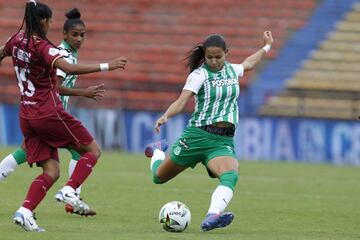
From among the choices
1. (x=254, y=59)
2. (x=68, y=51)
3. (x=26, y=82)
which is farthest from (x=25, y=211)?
(x=254, y=59)

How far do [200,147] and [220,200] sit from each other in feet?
2.43

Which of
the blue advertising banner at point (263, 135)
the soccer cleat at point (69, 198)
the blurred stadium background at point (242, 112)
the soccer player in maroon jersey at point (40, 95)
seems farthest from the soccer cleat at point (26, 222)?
the blue advertising banner at point (263, 135)

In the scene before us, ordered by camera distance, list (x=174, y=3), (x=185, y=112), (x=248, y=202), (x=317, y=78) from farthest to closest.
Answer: (x=174, y=3) → (x=317, y=78) → (x=185, y=112) → (x=248, y=202)

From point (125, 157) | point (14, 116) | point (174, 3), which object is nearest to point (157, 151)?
point (125, 157)

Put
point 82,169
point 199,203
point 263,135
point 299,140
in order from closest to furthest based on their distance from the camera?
point 82,169, point 199,203, point 299,140, point 263,135

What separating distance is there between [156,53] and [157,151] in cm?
1770

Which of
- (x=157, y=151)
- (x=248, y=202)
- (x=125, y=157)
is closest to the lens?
(x=157, y=151)

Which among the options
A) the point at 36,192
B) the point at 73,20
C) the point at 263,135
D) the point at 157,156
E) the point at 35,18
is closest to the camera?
the point at 36,192

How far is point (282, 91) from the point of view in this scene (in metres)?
25.4

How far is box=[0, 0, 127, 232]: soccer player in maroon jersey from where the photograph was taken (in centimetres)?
888

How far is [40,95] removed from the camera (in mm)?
9227

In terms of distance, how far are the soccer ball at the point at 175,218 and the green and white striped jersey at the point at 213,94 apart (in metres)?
0.93

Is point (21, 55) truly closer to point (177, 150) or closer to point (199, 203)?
point (177, 150)

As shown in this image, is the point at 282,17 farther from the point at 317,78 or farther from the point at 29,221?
the point at 29,221
